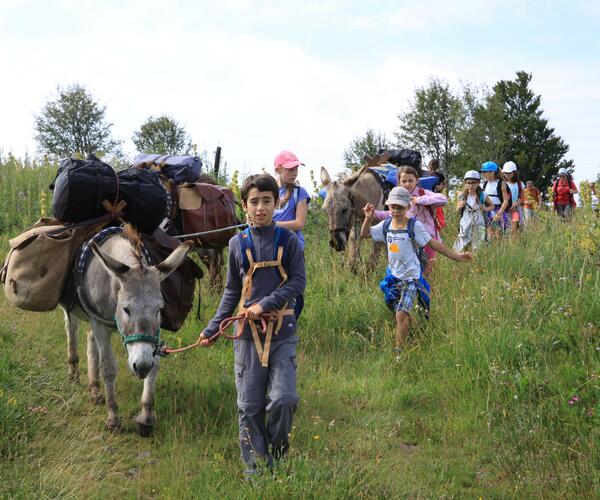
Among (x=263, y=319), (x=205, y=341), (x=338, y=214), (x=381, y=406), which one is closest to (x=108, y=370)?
(x=205, y=341)

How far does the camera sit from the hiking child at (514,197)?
973cm

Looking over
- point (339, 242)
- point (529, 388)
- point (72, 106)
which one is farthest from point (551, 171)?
point (529, 388)

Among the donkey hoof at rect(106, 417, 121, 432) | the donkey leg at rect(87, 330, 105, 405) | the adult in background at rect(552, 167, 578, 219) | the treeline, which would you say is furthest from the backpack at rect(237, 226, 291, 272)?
the treeline

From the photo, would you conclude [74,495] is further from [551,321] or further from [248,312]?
[551,321]

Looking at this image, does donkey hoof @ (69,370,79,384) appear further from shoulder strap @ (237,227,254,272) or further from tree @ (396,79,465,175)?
tree @ (396,79,465,175)

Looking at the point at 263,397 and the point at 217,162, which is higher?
the point at 217,162

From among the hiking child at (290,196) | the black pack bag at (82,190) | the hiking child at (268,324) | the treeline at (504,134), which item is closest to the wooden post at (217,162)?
the hiking child at (290,196)

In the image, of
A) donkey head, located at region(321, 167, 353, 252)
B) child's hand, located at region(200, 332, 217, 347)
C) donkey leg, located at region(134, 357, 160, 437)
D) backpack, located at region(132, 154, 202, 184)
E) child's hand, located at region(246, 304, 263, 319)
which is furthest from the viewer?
donkey head, located at region(321, 167, 353, 252)

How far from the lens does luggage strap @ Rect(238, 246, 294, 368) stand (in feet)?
12.3

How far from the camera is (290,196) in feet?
21.4

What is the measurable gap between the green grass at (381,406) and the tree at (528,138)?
4013 cm

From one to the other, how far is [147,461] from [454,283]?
3.99 meters

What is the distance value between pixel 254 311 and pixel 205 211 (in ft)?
11.7

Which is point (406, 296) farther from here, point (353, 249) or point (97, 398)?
point (97, 398)
